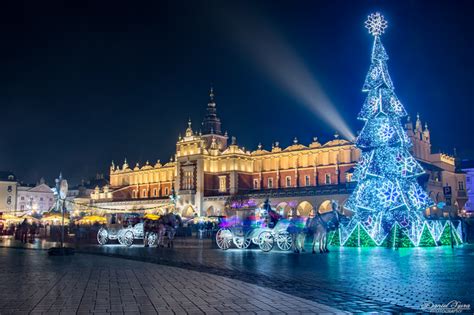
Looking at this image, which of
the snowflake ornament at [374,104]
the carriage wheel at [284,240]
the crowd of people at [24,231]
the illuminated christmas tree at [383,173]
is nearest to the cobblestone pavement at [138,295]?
the carriage wheel at [284,240]

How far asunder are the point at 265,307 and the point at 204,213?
66.1 meters

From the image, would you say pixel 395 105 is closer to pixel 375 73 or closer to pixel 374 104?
pixel 374 104

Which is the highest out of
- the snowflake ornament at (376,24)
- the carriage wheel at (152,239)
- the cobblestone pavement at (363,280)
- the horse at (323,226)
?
the snowflake ornament at (376,24)

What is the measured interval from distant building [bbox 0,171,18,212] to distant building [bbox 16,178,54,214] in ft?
4.69

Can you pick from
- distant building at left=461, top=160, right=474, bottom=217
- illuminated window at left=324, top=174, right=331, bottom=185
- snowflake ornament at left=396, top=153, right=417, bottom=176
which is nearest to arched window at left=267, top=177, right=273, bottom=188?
illuminated window at left=324, top=174, right=331, bottom=185

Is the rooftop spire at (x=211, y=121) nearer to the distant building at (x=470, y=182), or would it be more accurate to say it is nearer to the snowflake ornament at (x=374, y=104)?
the distant building at (x=470, y=182)

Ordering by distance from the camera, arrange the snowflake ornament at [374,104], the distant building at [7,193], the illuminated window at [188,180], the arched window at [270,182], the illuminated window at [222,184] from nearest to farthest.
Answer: the snowflake ornament at [374,104], the illuminated window at [222,184], the illuminated window at [188,180], the arched window at [270,182], the distant building at [7,193]

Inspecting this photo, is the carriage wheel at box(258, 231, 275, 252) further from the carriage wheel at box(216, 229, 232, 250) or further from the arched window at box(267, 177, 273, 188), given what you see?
the arched window at box(267, 177, 273, 188)

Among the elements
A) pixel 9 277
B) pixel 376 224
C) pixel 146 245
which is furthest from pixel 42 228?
pixel 9 277

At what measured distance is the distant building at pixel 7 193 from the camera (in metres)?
95.6

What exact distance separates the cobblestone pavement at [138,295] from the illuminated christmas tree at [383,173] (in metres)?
15.1

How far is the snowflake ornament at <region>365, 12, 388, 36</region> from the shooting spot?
27.0 metres

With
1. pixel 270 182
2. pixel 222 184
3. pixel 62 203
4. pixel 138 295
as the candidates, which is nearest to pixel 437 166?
pixel 270 182

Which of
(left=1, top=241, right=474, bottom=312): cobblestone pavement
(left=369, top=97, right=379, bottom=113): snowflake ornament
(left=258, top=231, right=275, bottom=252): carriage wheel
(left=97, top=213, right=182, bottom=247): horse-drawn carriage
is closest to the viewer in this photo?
(left=1, top=241, right=474, bottom=312): cobblestone pavement
